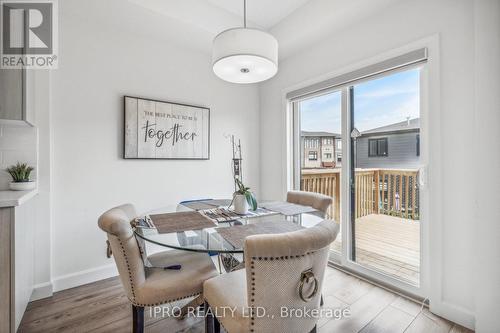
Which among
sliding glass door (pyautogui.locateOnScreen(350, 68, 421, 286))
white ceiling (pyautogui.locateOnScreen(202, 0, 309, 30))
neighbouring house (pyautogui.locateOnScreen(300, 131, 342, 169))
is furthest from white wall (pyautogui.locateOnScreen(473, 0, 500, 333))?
white ceiling (pyautogui.locateOnScreen(202, 0, 309, 30))

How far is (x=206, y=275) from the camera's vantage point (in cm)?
144

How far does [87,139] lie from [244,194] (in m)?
1.66

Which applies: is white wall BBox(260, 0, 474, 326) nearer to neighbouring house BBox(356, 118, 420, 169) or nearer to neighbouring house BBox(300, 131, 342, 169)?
neighbouring house BBox(356, 118, 420, 169)

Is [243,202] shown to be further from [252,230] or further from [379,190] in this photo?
[379,190]

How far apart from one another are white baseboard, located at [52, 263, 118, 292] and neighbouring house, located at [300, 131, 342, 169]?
2.48 m

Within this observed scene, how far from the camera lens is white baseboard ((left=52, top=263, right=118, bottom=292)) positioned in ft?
7.12

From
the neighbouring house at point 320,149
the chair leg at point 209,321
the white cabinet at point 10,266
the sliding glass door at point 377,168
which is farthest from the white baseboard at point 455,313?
the white cabinet at point 10,266

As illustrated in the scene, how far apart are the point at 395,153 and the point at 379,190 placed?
1.53 ft

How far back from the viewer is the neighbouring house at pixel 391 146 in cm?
207

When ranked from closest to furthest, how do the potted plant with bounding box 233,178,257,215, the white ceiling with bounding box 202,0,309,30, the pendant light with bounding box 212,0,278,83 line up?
the pendant light with bounding box 212,0,278,83
the potted plant with bounding box 233,178,257,215
the white ceiling with bounding box 202,0,309,30

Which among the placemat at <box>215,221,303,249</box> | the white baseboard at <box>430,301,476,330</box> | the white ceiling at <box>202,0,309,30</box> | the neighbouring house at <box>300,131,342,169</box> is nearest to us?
the placemat at <box>215,221,303,249</box>

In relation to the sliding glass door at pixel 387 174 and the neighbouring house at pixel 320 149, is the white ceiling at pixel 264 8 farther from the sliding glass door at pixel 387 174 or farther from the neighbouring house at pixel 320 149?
the neighbouring house at pixel 320 149

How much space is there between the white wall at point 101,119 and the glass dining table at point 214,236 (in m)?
0.91

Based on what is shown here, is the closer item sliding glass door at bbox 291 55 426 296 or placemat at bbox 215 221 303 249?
placemat at bbox 215 221 303 249
